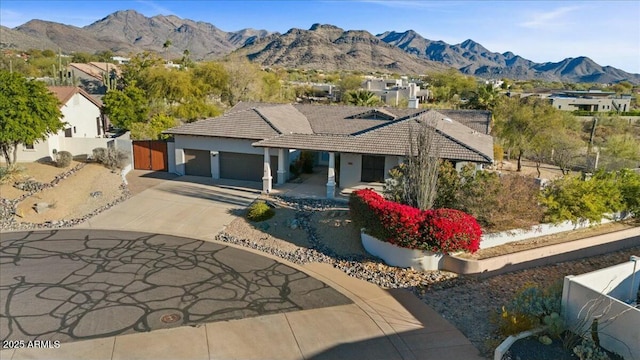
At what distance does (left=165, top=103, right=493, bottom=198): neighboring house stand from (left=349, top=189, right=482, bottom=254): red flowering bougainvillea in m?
6.17

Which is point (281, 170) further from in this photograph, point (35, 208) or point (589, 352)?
point (589, 352)

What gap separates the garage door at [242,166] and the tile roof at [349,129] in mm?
1597

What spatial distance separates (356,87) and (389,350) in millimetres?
80641

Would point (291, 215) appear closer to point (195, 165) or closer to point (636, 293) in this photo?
point (195, 165)

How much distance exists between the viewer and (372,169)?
27000mm

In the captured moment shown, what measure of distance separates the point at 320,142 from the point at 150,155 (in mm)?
13658

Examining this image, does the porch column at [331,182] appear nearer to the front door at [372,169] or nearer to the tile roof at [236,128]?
the front door at [372,169]

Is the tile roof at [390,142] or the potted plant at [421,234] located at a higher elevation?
the tile roof at [390,142]

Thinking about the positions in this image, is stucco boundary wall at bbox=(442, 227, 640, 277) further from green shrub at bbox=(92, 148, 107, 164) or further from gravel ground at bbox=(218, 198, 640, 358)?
green shrub at bbox=(92, 148, 107, 164)

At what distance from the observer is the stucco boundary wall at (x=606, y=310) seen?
35.2 feet

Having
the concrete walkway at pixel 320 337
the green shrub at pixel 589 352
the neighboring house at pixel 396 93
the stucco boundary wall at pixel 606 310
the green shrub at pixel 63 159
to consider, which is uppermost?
the neighboring house at pixel 396 93

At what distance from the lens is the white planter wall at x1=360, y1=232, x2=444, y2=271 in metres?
17.0

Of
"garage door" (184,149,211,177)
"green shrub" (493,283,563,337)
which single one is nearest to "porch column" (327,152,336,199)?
"garage door" (184,149,211,177)

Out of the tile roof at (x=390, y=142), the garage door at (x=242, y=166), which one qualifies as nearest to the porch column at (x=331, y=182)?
the tile roof at (x=390, y=142)
